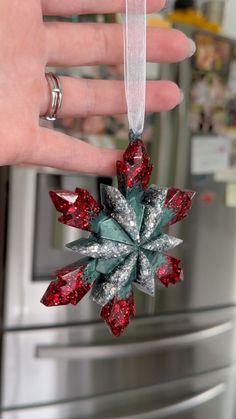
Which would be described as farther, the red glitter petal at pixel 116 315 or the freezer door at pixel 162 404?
the freezer door at pixel 162 404

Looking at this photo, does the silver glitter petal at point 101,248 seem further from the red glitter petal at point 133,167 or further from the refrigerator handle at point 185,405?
the refrigerator handle at point 185,405

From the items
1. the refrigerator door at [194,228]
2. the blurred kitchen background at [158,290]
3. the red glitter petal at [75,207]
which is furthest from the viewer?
the refrigerator door at [194,228]

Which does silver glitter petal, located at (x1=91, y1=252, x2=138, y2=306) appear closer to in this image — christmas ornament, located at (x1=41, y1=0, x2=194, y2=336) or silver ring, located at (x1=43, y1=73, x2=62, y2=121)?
christmas ornament, located at (x1=41, y1=0, x2=194, y2=336)

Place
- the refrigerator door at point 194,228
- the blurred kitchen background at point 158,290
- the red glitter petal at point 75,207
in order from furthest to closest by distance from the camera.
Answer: the refrigerator door at point 194,228, the blurred kitchen background at point 158,290, the red glitter petal at point 75,207

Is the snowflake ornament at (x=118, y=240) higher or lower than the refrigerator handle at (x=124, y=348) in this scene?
higher

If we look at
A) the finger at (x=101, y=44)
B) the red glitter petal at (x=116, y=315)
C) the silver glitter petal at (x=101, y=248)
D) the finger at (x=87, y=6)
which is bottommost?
the red glitter petal at (x=116, y=315)

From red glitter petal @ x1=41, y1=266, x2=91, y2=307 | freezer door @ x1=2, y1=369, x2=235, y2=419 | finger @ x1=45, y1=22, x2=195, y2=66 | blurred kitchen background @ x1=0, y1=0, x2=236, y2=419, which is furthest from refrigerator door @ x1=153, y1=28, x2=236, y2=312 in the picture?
red glitter petal @ x1=41, y1=266, x2=91, y2=307

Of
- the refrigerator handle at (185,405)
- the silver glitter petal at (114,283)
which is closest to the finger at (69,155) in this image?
the silver glitter petal at (114,283)
